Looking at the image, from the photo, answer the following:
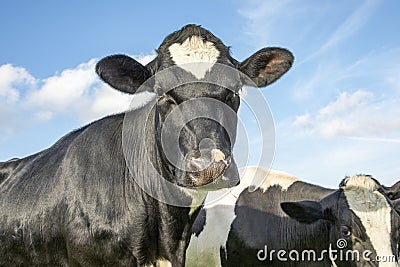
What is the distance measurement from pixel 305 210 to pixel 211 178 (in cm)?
412

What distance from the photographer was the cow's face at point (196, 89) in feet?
14.5

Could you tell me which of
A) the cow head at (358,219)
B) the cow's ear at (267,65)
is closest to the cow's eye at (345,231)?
the cow head at (358,219)

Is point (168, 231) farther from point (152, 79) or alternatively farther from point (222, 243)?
point (222, 243)

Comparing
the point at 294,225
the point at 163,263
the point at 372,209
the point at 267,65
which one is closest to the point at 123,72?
the point at 267,65

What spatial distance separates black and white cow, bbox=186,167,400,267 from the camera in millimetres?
7191

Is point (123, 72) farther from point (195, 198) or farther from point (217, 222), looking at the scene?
point (217, 222)

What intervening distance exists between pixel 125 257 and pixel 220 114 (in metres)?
1.68

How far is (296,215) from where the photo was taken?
8141mm

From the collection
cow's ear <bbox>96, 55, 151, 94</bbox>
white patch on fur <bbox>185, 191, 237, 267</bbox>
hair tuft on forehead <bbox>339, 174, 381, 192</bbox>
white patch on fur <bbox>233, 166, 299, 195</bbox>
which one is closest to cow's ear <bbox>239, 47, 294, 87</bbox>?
cow's ear <bbox>96, 55, 151, 94</bbox>

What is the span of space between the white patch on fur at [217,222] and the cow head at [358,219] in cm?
122

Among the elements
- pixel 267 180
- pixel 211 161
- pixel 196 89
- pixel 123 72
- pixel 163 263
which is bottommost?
pixel 163 263

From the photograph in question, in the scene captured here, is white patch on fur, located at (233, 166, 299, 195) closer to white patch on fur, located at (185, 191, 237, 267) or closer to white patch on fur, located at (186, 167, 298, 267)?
white patch on fur, located at (186, 167, 298, 267)

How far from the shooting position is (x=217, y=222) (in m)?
8.95

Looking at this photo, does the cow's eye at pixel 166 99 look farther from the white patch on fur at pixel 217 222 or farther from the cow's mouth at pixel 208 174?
the white patch on fur at pixel 217 222
